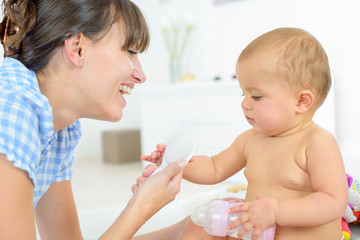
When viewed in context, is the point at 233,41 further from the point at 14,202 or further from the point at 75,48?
the point at 14,202

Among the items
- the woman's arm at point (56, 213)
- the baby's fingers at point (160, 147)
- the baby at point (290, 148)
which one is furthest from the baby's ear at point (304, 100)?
the woman's arm at point (56, 213)

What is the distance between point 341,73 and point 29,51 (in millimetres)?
2437

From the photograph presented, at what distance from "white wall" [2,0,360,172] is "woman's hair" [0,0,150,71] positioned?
2258 millimetres

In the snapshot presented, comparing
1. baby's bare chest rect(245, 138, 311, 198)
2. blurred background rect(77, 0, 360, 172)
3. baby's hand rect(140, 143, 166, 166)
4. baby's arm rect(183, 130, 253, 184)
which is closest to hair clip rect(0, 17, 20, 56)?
baby's hand rect(140, 143, 166, 166)

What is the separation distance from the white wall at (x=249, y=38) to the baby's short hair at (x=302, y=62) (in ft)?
6.71

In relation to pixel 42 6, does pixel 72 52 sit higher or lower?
lower

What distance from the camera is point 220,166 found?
1.16 metres

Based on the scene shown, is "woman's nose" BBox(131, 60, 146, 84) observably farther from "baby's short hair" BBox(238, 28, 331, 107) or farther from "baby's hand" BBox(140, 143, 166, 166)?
"baby's short hair" BBox(238, 28, 331, 107)

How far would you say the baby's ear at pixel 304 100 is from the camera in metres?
0.97

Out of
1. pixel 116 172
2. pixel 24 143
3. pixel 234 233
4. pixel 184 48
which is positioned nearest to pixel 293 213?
pixel 234 233

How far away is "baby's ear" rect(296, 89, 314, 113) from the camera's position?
967 millimetres

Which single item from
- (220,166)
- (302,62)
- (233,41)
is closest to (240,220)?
(220,166)

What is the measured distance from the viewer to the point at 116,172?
11.5ft

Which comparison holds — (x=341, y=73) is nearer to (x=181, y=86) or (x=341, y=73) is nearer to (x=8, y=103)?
(x=181, y=86)
